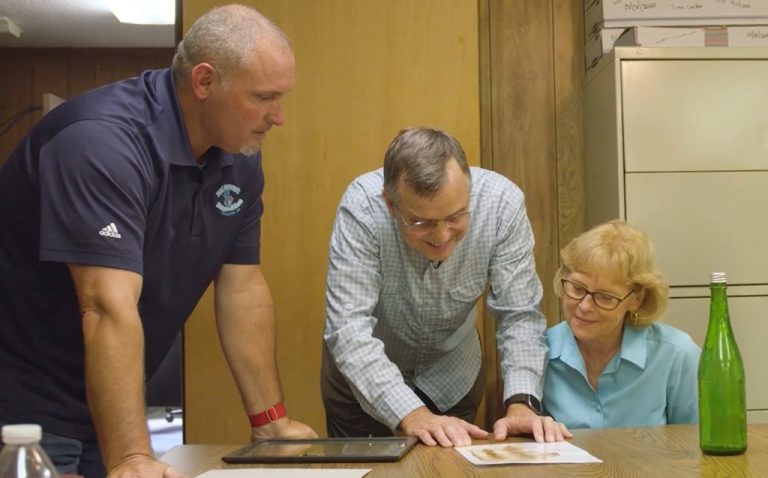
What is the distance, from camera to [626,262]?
2041mm

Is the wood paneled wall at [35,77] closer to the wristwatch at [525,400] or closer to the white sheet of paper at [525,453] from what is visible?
the wristwatch at [525,400]

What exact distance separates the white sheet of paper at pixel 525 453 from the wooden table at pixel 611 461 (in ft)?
0.07

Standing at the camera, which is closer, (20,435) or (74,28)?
(20,435)

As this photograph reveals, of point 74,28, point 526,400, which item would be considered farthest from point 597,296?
point 74,28

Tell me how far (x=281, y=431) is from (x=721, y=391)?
80 cm

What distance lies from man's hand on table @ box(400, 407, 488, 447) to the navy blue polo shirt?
18.8 inches

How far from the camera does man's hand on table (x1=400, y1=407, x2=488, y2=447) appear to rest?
1.65 m

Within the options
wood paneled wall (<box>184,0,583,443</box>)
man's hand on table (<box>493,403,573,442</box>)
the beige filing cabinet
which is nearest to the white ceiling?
wood paneled wall (<box>184,0,583,443</box>)

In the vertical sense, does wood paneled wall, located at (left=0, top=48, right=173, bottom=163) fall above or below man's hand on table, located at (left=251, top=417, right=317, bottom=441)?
above

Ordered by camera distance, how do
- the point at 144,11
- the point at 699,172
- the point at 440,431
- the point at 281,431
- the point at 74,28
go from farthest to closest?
1. the point at 74,28
2. the point at 144,11
3. the point at 699,172
4. the point at 281,431
5. the point at 440,431

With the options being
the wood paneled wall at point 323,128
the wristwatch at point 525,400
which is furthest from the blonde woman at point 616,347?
Answer: the wood paneled wall at point 323,128

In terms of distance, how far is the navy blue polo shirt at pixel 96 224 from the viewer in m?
1.40

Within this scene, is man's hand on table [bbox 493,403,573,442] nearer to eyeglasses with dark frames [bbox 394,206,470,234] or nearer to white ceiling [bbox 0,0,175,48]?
eyeglasses with dark frames [bbox 394,206,470,234]

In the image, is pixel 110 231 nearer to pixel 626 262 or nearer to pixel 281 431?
pixel 281 431
